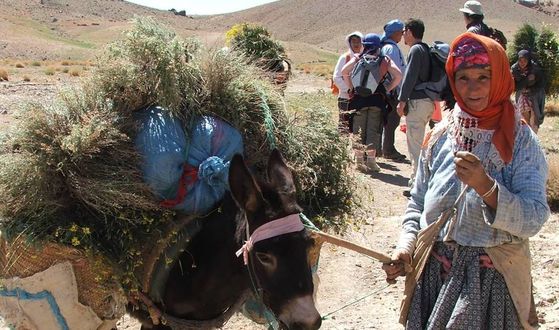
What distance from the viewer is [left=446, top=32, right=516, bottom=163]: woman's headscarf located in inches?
98.6

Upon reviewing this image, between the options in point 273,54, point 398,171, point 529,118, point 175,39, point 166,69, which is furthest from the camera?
point 529,118

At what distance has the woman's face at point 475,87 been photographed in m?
2.55

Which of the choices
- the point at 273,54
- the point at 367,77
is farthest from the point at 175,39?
the point at 367,77

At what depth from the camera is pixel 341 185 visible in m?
3.90

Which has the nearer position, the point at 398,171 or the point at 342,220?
the point at 342,220

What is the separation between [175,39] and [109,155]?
0.85 meters

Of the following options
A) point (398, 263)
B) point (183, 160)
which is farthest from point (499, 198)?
point (183, 160)

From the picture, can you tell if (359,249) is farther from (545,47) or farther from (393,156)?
(545,47)

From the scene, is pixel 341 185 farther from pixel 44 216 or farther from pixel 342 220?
pixel 44 216

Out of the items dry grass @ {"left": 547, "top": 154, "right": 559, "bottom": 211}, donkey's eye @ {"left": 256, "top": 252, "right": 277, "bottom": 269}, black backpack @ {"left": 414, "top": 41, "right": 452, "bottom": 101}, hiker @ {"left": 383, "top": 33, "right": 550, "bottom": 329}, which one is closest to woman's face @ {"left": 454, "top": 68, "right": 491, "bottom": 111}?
hiker @ {"left": 383, "top": 33, "right": 550, "bottom": 329}

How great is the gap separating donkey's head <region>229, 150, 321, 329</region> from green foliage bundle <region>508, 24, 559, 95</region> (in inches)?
512

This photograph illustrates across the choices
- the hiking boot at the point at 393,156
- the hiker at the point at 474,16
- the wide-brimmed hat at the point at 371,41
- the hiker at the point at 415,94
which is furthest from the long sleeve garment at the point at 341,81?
the hiker at the point at 474,16

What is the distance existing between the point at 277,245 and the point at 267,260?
88mm

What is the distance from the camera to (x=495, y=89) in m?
2.52
